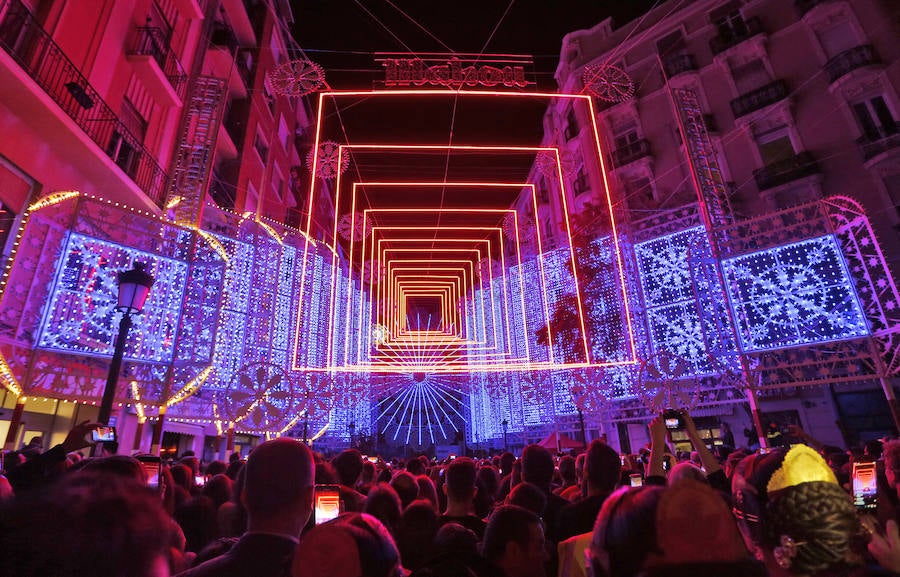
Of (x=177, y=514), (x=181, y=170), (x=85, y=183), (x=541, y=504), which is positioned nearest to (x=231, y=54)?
(x=181, y=170)

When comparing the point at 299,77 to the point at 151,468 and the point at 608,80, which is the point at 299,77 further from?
the point at 151,468

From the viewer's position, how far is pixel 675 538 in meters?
1.32

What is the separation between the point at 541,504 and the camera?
154 inches

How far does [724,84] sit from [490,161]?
10.5 metres

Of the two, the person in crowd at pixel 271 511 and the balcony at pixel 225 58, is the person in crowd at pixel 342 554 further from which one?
the balcony at pixel 225 58

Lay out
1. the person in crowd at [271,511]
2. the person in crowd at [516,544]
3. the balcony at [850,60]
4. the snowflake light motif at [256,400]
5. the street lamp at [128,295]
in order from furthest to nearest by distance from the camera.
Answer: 1. the balcony at [850,60]
2. the snowflake light motif at [256,400]
3. the street lamp at [128,295]
4. the person in crowd at [516,544]
5. the person in crowd at [271,511]

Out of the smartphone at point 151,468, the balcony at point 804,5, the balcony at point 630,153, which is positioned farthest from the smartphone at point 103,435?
the balcony at point 804,5

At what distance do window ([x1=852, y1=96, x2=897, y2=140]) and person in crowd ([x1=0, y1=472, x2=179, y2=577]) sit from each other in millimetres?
22052

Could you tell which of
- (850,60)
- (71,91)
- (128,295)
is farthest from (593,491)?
(850,60)

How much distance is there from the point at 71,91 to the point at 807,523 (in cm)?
1264

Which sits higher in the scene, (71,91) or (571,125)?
(571,125)

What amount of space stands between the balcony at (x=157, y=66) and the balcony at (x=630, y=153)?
17973 mm

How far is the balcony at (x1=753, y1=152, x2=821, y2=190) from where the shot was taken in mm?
17688

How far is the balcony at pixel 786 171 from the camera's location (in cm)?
1769
